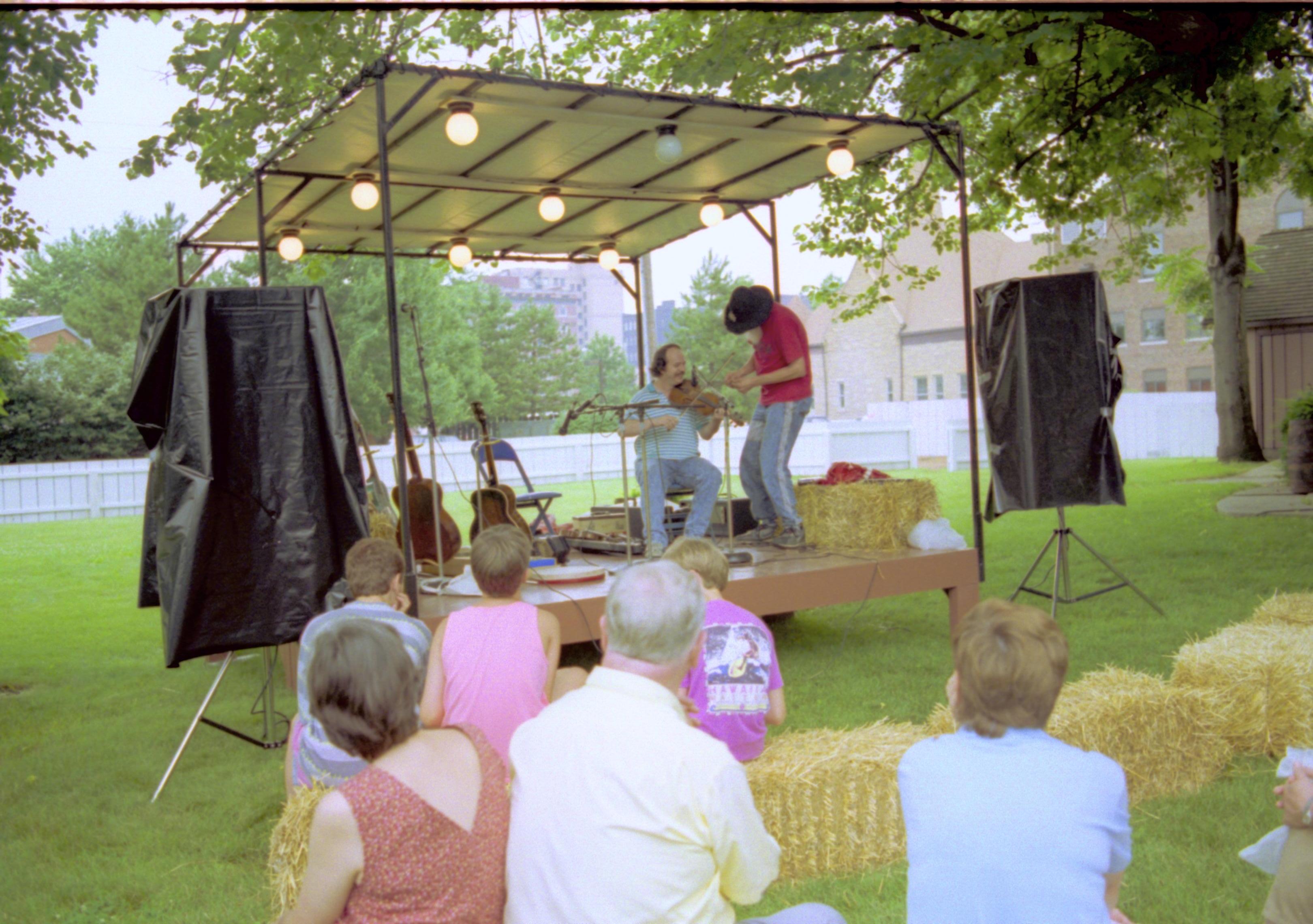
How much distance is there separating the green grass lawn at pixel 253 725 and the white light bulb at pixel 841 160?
326 centimetres

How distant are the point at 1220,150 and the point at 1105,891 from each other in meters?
8.95

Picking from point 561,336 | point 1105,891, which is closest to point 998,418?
point 1105,891

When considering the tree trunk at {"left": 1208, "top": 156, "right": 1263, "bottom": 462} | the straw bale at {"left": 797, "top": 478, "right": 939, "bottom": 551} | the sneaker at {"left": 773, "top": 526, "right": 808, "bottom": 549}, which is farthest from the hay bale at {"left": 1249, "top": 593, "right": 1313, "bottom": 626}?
the tree trunk at {"left": 1208, "top": 156, "right": 1263, "bottom": 462}

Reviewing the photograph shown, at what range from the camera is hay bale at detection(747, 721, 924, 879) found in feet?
11.6

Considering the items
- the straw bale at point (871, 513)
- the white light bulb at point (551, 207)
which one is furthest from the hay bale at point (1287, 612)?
the white light bulb at point (551, 207)

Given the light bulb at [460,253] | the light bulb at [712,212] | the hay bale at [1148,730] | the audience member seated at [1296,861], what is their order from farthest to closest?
the light bulb at [460,253] → the light bulb at [712,212] → the hay bale at [1148,730] → the audience member seated at [1296,861]

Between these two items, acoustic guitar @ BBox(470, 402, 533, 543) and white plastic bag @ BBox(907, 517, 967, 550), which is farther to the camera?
acoustic guitar @ BBox(470, 402, 533, 543)

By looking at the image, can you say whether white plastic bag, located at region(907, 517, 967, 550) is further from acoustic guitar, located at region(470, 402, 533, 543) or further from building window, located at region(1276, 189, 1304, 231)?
building window, located at region(1276, 189, 1304, 231)

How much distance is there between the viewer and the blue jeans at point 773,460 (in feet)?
23.4

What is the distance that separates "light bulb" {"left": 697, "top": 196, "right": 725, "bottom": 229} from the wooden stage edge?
10.2 ft

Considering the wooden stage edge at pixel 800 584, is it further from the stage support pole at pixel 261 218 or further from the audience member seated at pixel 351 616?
the stage support pole at pixel 261 218

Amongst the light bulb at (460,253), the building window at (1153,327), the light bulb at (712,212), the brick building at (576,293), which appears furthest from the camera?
the brick building at (576,293)

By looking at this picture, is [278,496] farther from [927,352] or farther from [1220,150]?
[927,352]

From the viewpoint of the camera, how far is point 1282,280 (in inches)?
992
